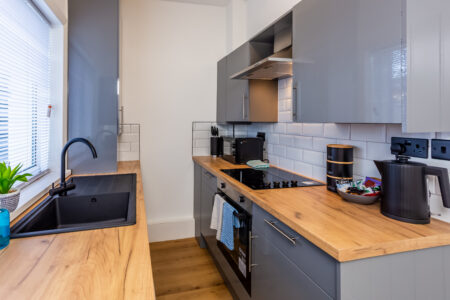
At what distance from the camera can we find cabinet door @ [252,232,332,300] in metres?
1.09

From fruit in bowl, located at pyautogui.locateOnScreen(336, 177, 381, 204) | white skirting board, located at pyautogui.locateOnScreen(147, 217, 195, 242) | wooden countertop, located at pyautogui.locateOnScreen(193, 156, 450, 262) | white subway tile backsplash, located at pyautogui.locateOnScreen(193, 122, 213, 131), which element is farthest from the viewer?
white subway tile backsplash, located at pyautogui.locateOnScreen(193, 122, 213, 131)

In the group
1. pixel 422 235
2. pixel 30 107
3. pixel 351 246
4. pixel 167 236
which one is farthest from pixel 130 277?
pixel 167 236

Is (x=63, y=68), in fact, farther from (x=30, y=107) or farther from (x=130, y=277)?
(x=130, y=277)

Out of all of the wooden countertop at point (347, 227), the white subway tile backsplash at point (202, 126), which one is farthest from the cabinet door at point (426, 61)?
the white subway tile backsplash at point (202, 126)

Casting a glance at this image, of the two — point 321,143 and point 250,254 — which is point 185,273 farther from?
point 321,143

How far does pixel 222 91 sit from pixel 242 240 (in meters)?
1.85

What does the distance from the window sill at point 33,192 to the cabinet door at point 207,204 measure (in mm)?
1277

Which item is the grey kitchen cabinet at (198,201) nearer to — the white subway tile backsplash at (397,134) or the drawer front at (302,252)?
the drawer front at (302,252)

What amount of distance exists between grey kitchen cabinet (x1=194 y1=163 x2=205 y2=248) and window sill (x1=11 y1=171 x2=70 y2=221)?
1.44 metres

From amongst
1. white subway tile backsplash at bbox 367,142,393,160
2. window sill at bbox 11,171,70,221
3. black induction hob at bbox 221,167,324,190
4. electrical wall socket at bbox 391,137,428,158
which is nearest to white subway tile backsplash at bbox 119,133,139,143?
window sill at bbox 11,171,70,221

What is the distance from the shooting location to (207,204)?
274cm

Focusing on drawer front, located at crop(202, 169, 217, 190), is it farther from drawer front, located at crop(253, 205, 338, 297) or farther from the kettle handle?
the kettle handle

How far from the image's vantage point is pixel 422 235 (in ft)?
3.26

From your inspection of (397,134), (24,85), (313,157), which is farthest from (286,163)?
(24,85)
